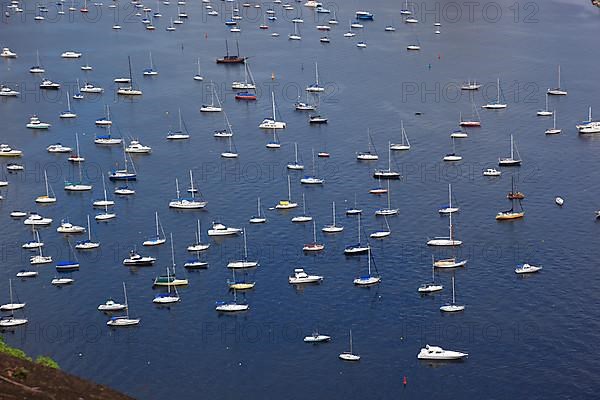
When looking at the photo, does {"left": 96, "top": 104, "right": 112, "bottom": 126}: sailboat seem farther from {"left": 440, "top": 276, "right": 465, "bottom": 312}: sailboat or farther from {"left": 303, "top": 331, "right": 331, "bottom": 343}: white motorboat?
{"left": 303, "top": 331, "right": 331, "bottom": 343}: white motorboat

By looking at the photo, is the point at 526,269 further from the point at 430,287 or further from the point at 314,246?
the point at 314,246

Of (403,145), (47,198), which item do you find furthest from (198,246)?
(403,145)

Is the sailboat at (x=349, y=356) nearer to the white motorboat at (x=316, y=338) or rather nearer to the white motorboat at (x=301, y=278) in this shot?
the white motorboat at (x=316, y=338)

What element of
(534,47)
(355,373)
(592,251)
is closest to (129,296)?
(355,373)

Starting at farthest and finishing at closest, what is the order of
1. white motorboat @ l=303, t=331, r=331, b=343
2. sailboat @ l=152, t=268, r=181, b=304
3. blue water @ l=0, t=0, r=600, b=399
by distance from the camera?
sailboat @ l=152, t=268, r=181, b=304 < white motorboat @ l=303, t=331, r=331, b=343 < blue water @ l=0, t=0, r=600, b=399

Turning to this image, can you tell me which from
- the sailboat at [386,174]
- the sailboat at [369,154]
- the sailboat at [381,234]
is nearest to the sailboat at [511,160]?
the sailboat at [386,174]

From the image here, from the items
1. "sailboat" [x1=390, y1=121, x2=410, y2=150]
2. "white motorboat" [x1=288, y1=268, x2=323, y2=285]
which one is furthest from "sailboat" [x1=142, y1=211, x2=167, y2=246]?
"sailboat" [x1=390, y1=121, x2=410, y2=150]
